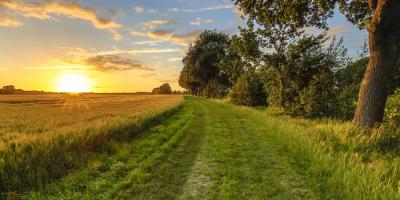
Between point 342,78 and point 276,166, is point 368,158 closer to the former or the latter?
A: point 276,166

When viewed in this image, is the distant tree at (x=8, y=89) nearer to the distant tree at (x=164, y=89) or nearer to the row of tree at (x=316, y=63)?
the distant tree at (x=164, y=89)

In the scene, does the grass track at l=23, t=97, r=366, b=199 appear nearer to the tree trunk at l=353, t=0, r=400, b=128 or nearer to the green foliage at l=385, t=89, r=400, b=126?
the tree trunk at l=353, t=0, r=400, b=128

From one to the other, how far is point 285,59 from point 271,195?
80.1ft

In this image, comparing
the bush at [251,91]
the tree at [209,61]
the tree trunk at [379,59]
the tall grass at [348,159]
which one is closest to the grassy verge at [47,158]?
the tall grass at [348,159]

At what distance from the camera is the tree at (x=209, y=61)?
8238cm

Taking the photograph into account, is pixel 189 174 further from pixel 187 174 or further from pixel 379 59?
pixel 379 59

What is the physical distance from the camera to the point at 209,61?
8294 cm

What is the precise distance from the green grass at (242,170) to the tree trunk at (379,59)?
1644 mm

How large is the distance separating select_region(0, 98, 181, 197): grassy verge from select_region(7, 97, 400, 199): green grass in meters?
0.38

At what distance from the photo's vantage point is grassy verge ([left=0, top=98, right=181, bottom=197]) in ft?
25.5

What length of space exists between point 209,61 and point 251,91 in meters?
40.8

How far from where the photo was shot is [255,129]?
18.7m

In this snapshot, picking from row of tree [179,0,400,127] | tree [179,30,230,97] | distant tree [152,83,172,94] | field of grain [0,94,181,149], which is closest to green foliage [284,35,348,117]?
row of tree [179,0,400,127]

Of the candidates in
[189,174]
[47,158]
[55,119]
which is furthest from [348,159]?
[55,119]
